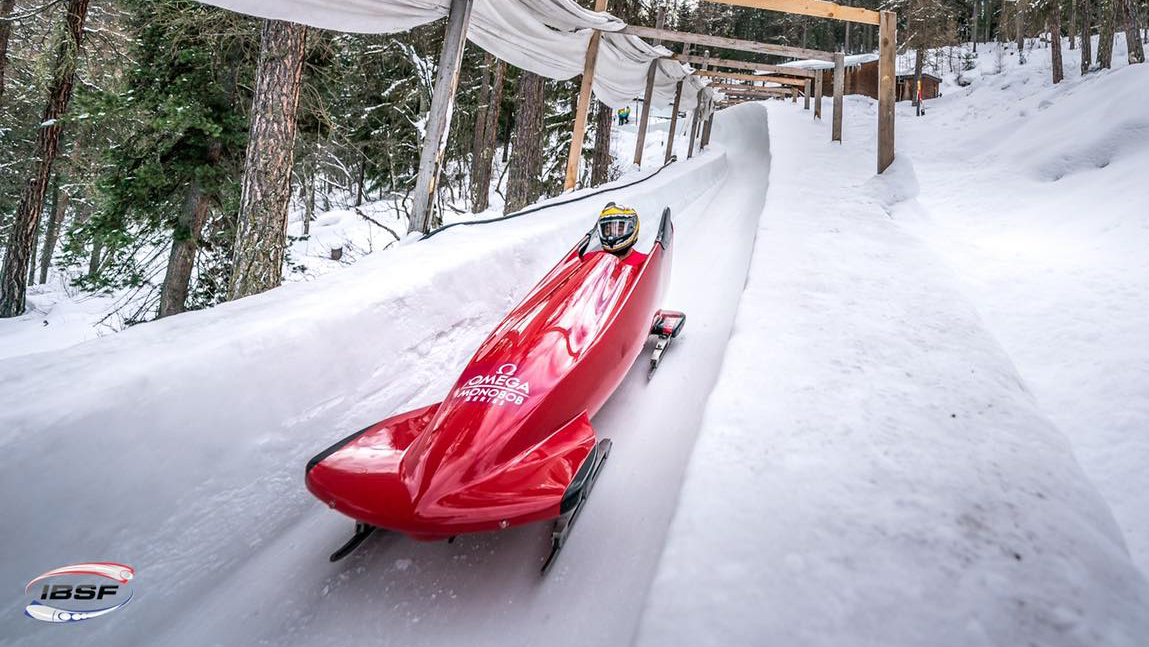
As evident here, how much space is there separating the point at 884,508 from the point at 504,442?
999mm

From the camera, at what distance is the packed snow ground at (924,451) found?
104 centimetres

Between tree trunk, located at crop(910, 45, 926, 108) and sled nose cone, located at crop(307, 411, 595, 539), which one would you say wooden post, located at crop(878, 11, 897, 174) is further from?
tree trunk, located at crop(910, 45, 926, 108)

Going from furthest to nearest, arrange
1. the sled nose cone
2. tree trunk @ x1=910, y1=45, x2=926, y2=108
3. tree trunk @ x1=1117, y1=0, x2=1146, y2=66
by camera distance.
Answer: tree trunk @ x1=910, y1=45, x2=926, y2=108 → tree trunk @ x1=1117, y1=0, x2=1146, y2=66 → the sled nose cone

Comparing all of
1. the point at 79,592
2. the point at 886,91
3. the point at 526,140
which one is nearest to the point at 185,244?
the point at 526,140

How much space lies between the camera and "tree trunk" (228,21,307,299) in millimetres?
4129

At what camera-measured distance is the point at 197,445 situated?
1622mm

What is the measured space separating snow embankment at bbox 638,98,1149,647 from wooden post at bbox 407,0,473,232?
8.16 ft

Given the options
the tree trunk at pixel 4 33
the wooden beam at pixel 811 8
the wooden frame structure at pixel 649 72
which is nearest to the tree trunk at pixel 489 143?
the wooden frame structure at pixel 649 72

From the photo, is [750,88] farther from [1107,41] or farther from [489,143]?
[489,143]

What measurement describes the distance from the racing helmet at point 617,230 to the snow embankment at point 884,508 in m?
0.71

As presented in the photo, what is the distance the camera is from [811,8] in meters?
5.81

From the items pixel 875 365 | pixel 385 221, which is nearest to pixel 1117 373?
pixel 875 365

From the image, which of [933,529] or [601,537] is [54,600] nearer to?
[601,537]

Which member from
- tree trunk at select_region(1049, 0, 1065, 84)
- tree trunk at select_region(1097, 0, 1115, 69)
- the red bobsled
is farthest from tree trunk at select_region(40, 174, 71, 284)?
tree trunk at select_region(1049, 0, 1065, 84)
